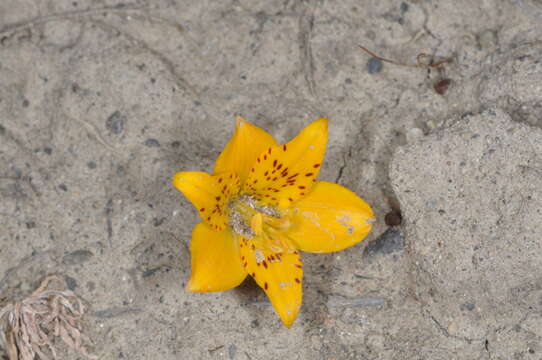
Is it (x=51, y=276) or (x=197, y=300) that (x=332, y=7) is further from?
(x=51, y=276)

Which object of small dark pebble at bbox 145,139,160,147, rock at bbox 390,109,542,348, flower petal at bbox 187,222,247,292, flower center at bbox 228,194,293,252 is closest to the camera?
flower petal at bbox 187,222,247,292

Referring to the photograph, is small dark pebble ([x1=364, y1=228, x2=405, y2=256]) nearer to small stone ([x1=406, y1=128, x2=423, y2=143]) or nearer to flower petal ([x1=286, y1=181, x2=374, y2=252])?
flower petal ([x1=286, y1=181, x2=374, y2=252])

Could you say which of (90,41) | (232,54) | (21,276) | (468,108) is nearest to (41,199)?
(21,276)

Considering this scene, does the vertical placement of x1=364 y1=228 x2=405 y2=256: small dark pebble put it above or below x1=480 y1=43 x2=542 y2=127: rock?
below

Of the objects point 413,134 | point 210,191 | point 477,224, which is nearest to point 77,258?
point 210,191

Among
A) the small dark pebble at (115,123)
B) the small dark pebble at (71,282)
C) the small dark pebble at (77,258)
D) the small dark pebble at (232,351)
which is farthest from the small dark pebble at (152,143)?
the small dark pebble at (232,351)

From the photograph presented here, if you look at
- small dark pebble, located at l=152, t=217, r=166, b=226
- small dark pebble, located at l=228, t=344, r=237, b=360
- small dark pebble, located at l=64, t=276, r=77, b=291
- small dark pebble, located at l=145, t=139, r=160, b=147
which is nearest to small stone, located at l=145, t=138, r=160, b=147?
small dark pebble, located at l=145, t=139, r=160, b=147

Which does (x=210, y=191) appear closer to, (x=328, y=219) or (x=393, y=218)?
(x=328, y=219)

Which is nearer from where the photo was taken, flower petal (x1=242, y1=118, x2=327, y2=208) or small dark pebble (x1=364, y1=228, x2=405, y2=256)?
flower petal (x1=242, y1=118, x2=327, y2=208)
